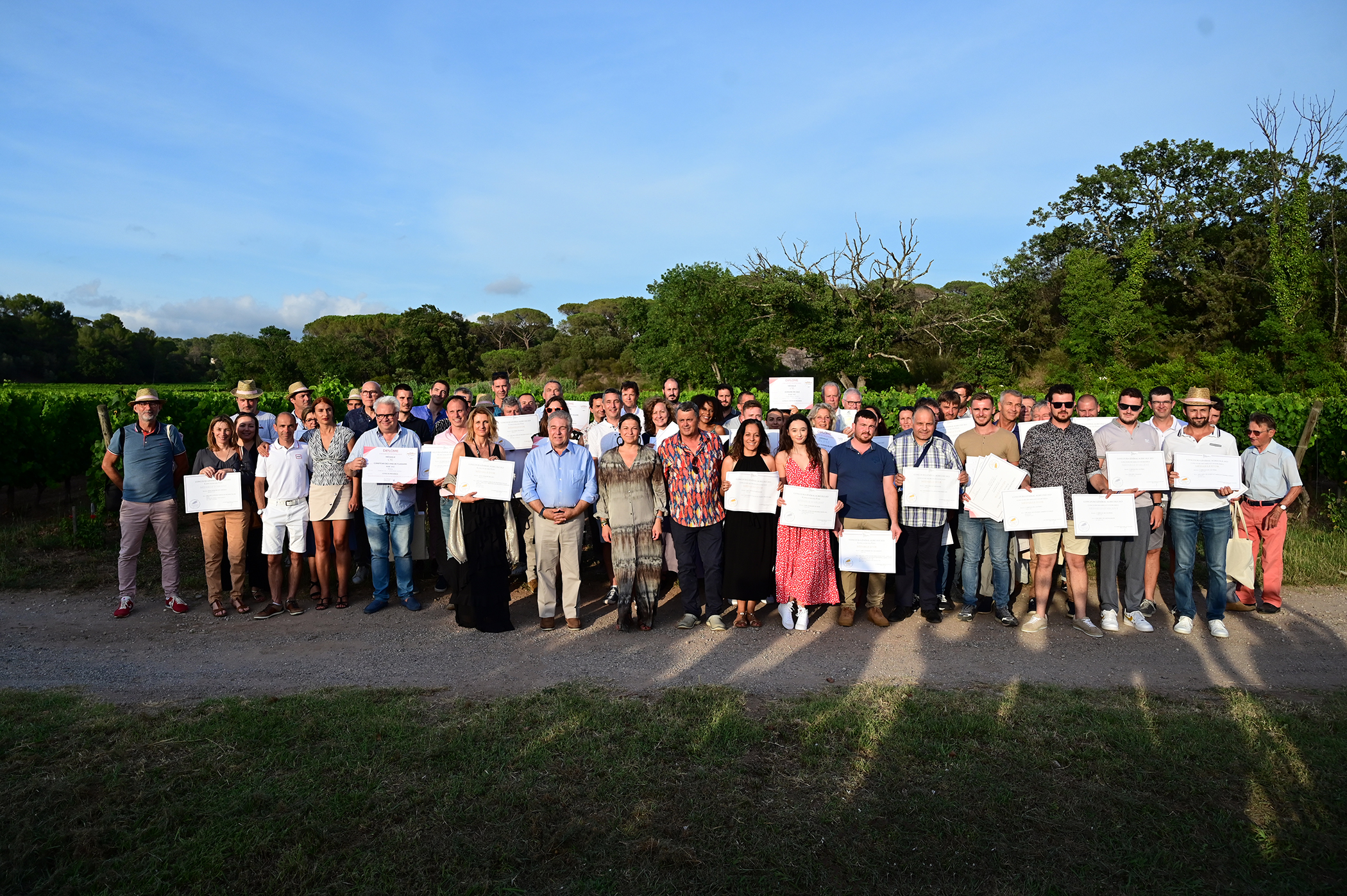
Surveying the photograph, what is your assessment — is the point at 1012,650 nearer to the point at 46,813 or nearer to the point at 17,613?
the point at 46,813

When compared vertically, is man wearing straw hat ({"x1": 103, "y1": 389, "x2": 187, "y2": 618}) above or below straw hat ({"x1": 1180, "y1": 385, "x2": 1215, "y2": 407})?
below

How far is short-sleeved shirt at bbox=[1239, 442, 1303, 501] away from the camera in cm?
720

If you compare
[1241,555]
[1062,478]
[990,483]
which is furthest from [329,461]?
[1241,555]

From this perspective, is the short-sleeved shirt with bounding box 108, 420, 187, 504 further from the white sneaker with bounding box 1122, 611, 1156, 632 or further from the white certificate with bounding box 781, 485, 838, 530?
the white sneaker with bounding box 1122, 611, 1156, 632

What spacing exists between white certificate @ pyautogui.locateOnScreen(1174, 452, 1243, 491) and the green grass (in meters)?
2.06

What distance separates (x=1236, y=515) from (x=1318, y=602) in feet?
4.06

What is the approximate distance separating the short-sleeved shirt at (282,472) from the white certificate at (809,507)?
4656mm

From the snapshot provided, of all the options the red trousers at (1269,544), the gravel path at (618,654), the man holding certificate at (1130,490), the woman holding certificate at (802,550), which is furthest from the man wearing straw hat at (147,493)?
the red trousers at (1269,544)

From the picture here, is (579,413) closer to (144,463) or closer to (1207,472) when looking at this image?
(144,463)

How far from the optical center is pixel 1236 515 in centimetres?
753

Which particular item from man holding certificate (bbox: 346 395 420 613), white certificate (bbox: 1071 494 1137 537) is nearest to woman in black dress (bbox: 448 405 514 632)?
man holding certificate (bbox: 346 395 420 613)

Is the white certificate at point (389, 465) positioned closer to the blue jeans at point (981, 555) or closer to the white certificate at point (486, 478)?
the white certificate at point (486, 478)

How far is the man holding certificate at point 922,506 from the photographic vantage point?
686 cm

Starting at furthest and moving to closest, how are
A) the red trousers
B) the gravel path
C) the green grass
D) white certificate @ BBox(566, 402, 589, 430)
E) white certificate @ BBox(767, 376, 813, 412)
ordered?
white certificate @ BBox(566, 402, 589, 430)
white certificate @ BBox(767, 376, 813, 412)
the red trousers
the gravel path
the green grass
